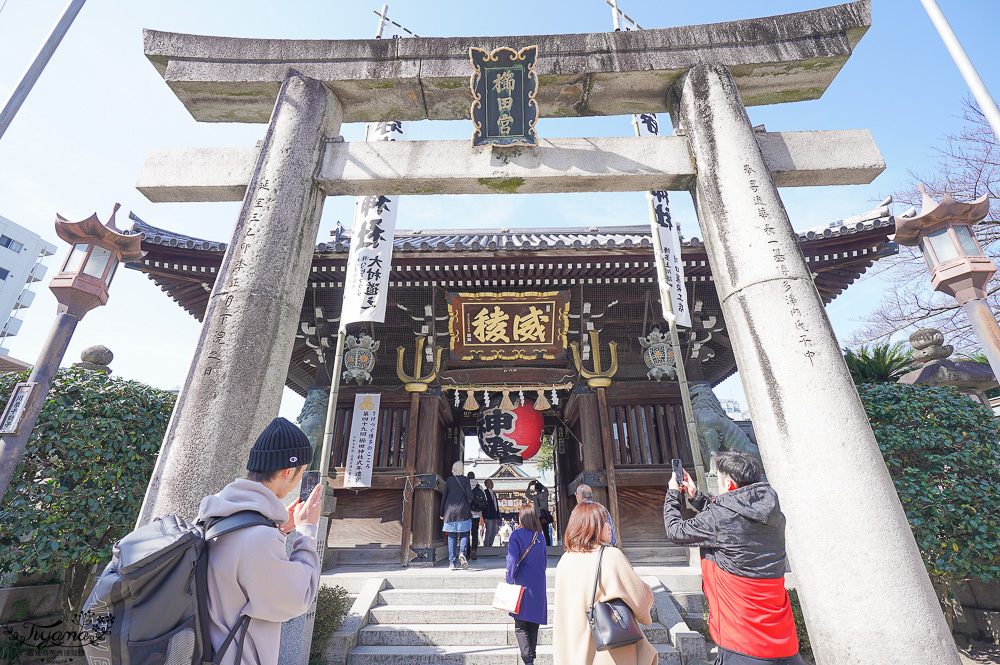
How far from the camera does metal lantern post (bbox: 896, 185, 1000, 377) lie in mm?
4996

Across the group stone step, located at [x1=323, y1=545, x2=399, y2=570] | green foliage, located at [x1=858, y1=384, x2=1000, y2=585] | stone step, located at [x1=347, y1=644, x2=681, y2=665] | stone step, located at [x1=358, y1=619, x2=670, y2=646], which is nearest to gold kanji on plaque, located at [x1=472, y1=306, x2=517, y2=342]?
stone step, located at [x1=323, y1=545, x2=399, y2=570]

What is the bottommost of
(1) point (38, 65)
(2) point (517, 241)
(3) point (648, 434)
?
(3) point (648, 434)

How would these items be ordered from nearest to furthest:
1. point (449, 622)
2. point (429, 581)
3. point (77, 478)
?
point (77, 478) < point (449, 622) < point (429, 581)

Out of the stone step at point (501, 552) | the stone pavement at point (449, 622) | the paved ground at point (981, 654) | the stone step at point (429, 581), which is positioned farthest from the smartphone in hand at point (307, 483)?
the paved ground at point (981, 654)

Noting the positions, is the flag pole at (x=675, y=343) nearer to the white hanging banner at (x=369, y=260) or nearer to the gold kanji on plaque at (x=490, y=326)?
the gold kanji on plaque at (x=490, y=326)

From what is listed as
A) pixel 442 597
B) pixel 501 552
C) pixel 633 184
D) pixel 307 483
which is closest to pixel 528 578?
pixel 307 483

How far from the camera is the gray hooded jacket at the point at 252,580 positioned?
4.69 ft

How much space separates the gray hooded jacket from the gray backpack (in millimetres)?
32

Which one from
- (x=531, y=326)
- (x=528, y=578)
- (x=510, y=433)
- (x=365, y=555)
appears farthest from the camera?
(x=510, y=433)

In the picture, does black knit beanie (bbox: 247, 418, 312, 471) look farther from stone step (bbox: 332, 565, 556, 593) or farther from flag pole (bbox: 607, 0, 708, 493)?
stone step (bbox: 332, 565, 556, 593)

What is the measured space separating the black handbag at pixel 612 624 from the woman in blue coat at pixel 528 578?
5.32 feet

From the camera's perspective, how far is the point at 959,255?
5.28m

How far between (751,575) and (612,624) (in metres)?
0.76

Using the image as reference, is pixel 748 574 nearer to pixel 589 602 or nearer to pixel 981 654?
pixel 589 602
